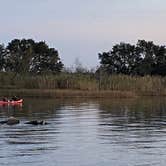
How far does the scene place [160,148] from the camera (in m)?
22.4

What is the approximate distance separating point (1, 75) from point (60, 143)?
5277 cm

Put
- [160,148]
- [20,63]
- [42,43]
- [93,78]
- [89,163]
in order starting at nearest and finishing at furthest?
[89,163] → [160,148] → [93,78] → [20,63] → [42,43]

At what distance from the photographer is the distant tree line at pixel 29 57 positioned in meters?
88.5

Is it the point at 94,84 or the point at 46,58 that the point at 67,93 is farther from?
the point at 46,58

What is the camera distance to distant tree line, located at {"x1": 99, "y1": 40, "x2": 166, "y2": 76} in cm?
9325

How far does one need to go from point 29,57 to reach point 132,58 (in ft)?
58.7

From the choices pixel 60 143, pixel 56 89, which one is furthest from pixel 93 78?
pixel 60 143

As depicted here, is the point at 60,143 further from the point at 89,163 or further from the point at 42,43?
the point at 42,43

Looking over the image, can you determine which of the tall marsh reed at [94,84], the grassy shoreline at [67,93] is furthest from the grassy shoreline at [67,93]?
the tall marsh reed at [94,84]

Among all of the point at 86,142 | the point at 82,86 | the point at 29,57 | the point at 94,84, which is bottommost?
the point at 86,142

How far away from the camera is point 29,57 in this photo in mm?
89750

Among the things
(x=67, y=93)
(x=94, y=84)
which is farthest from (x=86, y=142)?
(x=94, y=84)

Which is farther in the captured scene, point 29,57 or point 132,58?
point 132,58

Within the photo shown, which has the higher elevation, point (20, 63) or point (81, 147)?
point (20, 63)
